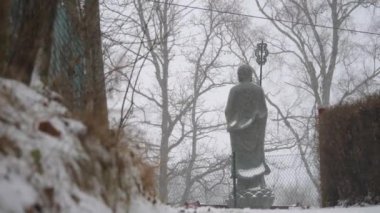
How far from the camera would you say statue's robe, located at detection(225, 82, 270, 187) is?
35.7 ft

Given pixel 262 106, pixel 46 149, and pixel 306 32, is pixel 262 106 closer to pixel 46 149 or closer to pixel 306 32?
pixel 46 149

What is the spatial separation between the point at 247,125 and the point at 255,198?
159 cm

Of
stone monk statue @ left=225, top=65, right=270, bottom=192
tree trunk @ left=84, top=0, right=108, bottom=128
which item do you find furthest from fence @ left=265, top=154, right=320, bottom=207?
tree trunk @ left=84, top=0, right=108, bottom=128

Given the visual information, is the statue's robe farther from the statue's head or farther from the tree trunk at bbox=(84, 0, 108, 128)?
the tree trunk at bbox=(84, 0, 108, 128)

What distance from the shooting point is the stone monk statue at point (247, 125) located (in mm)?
10875

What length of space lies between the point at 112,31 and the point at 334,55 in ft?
44.2

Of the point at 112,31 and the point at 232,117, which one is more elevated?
the point at 112,31

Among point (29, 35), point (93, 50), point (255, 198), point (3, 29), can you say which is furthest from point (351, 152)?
point (3, 29)

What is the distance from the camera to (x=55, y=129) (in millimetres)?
2920

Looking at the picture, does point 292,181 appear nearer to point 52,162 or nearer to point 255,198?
point 255,198

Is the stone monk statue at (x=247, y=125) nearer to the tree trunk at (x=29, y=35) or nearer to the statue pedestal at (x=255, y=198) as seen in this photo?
the statue pedestal at (x=255, y=198)

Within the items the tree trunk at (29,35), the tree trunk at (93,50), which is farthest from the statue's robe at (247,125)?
the tree trunk at (29,35)

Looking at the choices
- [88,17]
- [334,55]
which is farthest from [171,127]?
[88,17]

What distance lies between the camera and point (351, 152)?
27.1 feet
